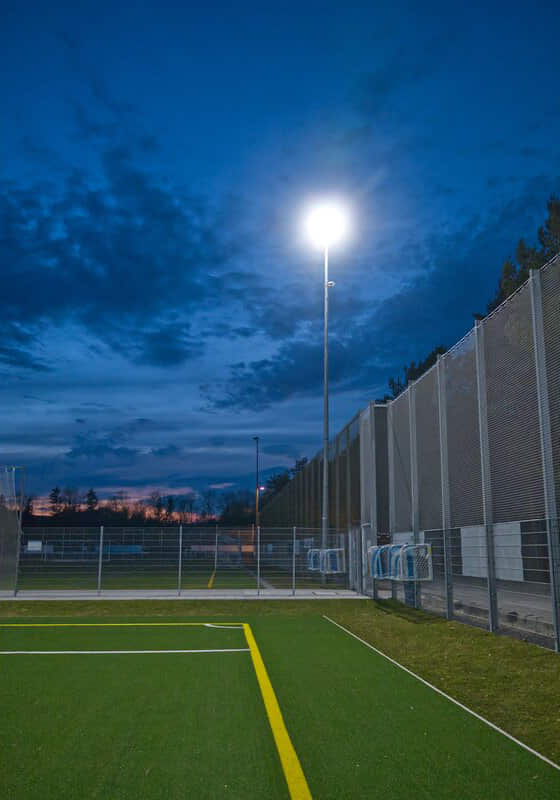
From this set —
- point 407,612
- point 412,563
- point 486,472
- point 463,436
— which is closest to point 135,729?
point 486,472

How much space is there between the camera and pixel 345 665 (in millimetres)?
9016

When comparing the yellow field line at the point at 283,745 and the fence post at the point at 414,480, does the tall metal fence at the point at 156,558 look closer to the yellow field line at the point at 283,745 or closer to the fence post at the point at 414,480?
the fence post at the point at 414,480

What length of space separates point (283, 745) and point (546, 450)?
5.99 meters

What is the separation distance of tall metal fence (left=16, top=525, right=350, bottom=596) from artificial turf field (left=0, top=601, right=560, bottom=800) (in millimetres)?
12372

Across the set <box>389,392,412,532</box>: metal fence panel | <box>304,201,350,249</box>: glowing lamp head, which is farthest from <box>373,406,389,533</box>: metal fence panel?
<box>304,201,350,249</box>: glowing lamp head

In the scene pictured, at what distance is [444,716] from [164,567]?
1905 centimetres

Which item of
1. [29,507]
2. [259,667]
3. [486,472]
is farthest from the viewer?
[29,507]

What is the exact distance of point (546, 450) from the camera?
32.2 ft

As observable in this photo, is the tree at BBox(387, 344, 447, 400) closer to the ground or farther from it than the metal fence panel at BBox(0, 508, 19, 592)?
farther from it

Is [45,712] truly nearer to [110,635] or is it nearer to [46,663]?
[46,663]

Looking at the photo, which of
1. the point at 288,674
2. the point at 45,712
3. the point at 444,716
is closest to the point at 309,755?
the point at 444,716

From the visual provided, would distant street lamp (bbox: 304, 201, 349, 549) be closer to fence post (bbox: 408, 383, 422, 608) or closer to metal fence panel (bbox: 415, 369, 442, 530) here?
fence post (bbox: 408, 383, 422, 608)

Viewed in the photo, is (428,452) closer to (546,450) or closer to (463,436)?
(463,436)

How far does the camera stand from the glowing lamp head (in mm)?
24625
